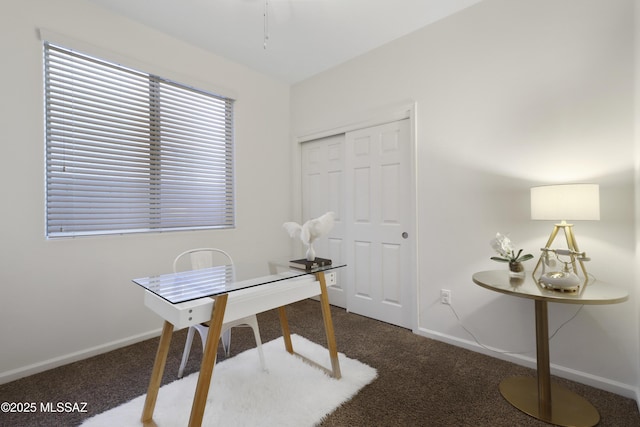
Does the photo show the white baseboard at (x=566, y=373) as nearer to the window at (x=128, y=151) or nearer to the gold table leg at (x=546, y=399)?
the gold table leg at (x=546, y=399)

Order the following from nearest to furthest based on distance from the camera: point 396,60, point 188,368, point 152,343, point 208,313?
point 208,313 → point 188,368 → point 152,343 → point 396,60

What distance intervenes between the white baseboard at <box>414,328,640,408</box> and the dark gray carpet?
0.04m

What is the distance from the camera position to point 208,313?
1363 mm

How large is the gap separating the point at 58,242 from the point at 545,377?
326 centimetres

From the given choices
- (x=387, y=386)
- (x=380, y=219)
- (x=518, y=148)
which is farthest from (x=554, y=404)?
(x=380, y=219)

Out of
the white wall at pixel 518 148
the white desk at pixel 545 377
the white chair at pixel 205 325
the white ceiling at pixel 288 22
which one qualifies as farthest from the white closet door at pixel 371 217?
the white chair at pixel 205 325

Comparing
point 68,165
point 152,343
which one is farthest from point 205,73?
point 152,343

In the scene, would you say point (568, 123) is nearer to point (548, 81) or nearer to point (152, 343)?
point (548, 81)

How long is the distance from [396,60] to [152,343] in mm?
3336

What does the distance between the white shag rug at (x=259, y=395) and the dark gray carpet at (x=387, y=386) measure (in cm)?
9

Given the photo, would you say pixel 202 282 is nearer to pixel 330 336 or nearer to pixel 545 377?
pixel 330 336

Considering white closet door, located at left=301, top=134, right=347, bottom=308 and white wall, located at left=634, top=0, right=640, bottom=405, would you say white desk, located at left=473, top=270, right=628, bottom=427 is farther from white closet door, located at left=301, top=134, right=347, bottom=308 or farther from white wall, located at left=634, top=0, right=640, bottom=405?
white closet door, located at left=301, top=134, right=347, bottom=308

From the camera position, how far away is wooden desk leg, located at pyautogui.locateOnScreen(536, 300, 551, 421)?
1571mm

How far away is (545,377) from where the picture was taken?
1595 mm
